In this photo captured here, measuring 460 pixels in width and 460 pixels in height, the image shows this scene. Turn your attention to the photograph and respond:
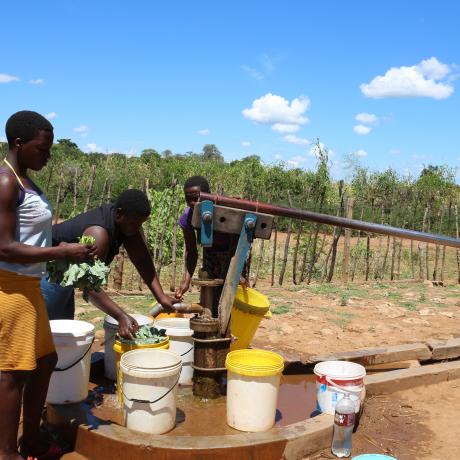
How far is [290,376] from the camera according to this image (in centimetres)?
400

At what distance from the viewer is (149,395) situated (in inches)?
107

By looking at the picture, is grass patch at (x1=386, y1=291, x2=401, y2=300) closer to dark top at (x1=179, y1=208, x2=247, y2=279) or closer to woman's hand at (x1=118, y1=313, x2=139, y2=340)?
dark top at (x1=179, y1=208, x2=247, y2=279)

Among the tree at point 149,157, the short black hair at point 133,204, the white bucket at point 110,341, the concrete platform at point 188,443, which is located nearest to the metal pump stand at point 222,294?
the short black hair at point 133,204

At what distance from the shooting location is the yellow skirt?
7.29ft

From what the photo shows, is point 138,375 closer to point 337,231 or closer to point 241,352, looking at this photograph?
point 241,352

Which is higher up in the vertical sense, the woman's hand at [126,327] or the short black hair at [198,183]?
the short black hair at [198,183]

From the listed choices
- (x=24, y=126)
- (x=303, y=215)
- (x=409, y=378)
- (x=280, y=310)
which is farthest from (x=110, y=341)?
(x=280, y=310)

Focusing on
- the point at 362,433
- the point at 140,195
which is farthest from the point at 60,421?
the point at 362,433

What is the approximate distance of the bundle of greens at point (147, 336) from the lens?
3.09 m

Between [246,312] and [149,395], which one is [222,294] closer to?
[246,312]

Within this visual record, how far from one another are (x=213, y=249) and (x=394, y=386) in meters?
1.62

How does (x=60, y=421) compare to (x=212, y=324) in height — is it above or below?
below

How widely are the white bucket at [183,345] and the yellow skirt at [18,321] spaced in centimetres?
117

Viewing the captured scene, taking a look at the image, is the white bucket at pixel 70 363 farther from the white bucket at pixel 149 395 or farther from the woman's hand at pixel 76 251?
the woman's hand at pixel 76 251
